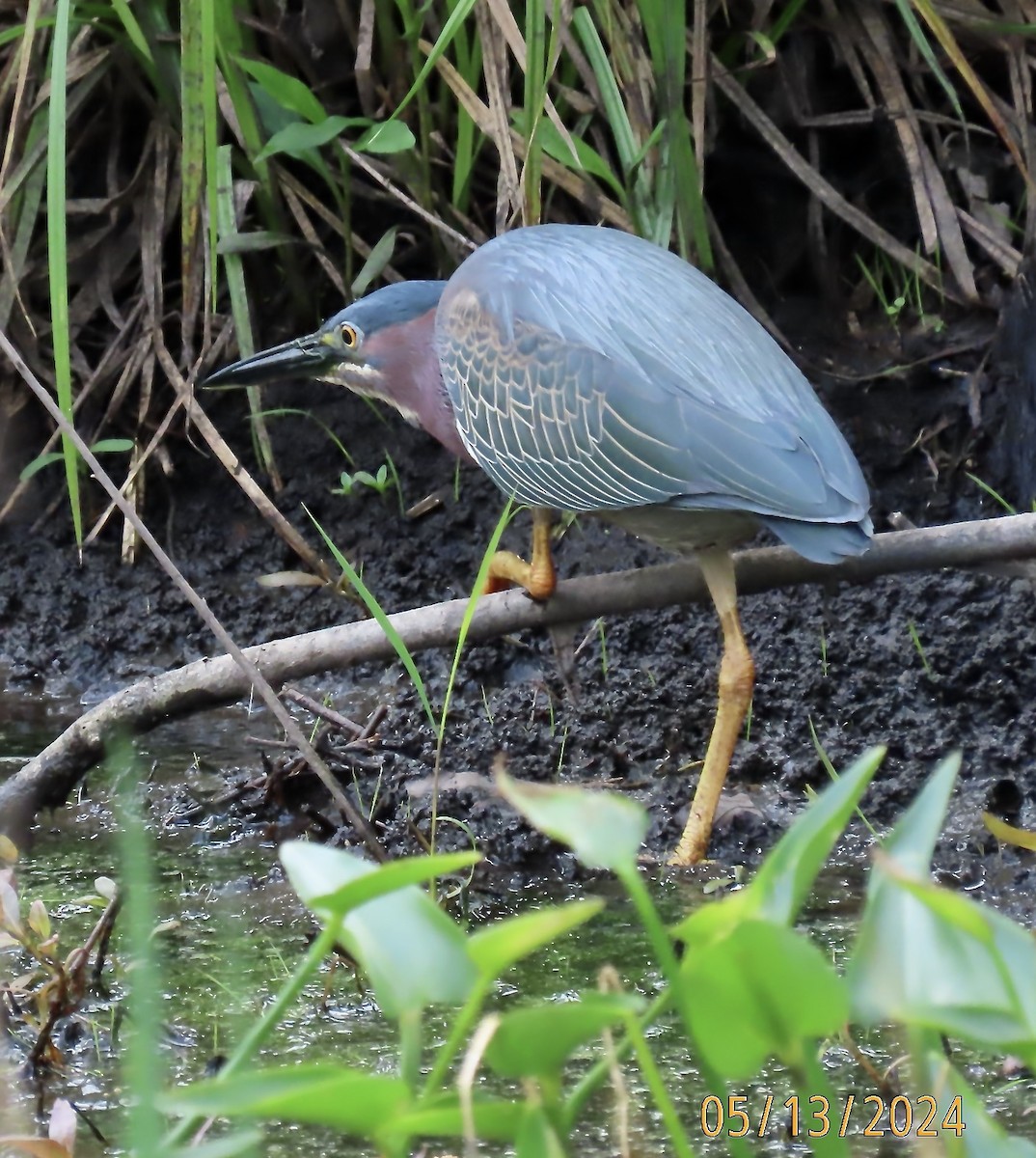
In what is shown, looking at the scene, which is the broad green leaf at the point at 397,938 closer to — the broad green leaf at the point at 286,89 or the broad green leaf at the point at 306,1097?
the broad green leaf at the point at 306,1097

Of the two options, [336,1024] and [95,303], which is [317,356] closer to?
[95,303]

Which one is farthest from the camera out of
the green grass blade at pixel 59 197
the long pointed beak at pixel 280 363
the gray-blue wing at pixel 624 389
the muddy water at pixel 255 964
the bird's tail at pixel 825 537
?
the long pointed beak at pixel 280 363

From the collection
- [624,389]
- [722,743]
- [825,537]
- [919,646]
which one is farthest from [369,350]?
[919,646]

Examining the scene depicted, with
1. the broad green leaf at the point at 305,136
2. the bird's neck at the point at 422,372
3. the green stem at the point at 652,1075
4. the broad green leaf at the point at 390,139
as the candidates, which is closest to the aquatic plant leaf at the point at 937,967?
the green stem at the point at 652,1075

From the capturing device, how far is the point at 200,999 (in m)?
2.33

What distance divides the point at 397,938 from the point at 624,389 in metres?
1.62

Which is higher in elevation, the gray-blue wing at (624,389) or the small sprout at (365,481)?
the gray-blue wing at (624,389)

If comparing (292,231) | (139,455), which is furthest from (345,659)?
(292,231)

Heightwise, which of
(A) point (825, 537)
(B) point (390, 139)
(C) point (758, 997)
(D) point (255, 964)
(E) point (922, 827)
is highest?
(B) point (390, 139)

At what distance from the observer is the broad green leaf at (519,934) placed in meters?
0.93

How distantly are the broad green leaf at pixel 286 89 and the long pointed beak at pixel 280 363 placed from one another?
2.33 ft

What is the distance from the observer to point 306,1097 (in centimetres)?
98

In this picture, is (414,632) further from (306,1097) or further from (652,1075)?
(306,1097)

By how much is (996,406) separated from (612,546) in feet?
3.07
